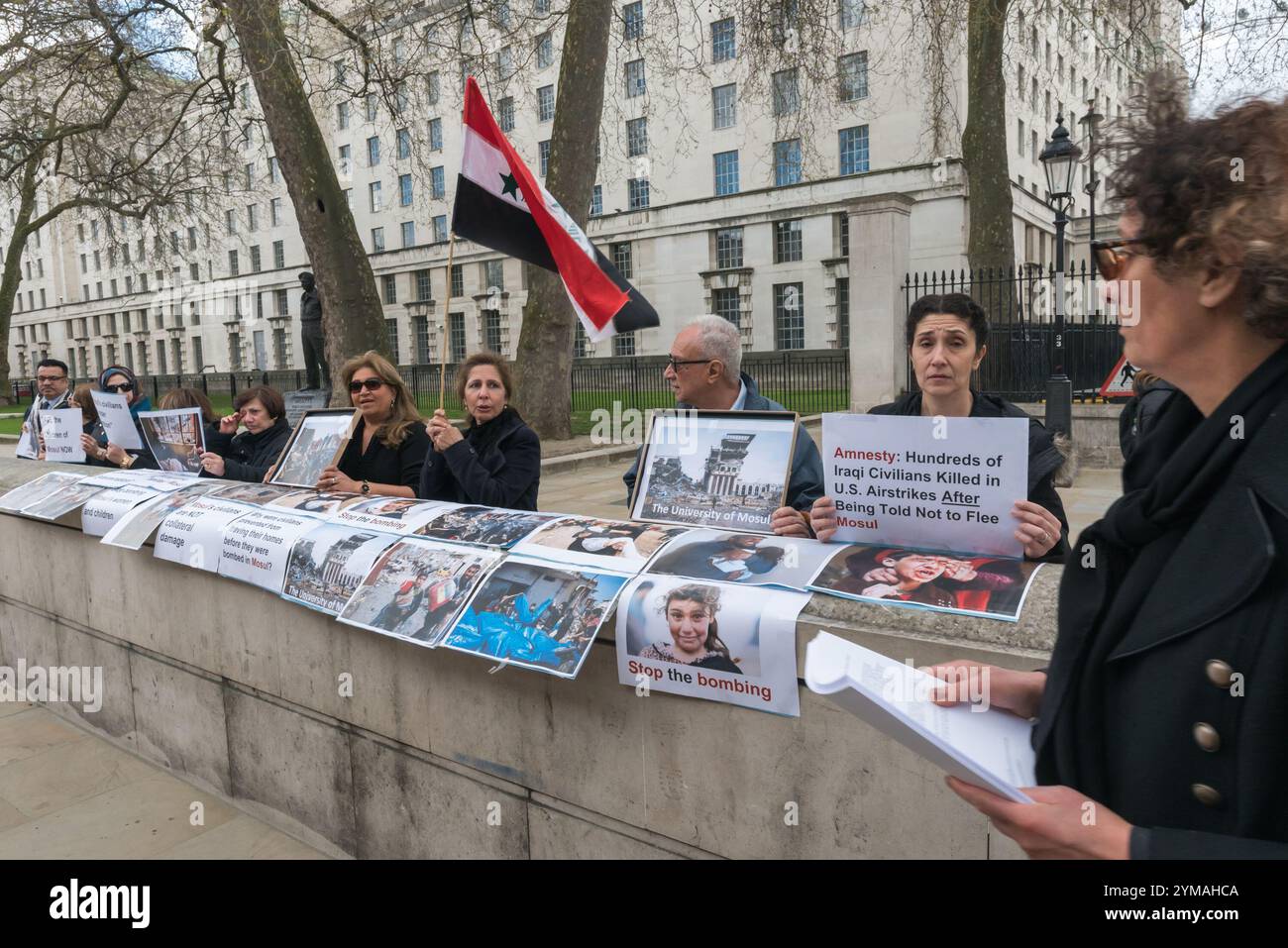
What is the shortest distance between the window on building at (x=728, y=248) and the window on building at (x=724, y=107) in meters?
4.69

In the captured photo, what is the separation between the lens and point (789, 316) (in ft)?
140

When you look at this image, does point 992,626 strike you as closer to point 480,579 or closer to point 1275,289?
point 1275,289

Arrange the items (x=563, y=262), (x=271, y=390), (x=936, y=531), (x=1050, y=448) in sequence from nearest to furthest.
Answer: (x=936, y=531)
(x=1050, y=448)
(x=563, y=262)
(x=271, y=390)

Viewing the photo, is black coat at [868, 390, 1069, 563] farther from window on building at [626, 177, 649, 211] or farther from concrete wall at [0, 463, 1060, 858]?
window on building at [626, 177, 649, 211]

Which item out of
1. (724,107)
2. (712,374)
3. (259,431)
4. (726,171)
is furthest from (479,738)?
(724,107)

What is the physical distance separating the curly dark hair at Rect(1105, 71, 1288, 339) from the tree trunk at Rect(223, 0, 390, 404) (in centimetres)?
1145

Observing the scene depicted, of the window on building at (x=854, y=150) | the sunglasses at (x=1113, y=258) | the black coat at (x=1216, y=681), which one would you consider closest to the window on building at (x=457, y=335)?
the window on building at (x=854, y=150)

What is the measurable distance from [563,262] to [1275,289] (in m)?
3.17

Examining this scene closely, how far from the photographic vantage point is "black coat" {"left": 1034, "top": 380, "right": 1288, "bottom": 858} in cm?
100

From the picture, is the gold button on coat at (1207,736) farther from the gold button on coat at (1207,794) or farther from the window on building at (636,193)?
the window on building at (636,193)

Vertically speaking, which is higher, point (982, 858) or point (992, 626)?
point (992, 626)

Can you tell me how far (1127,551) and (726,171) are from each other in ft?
148

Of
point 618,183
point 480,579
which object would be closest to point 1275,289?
point 480,579

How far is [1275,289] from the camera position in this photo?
1028 millimetres
